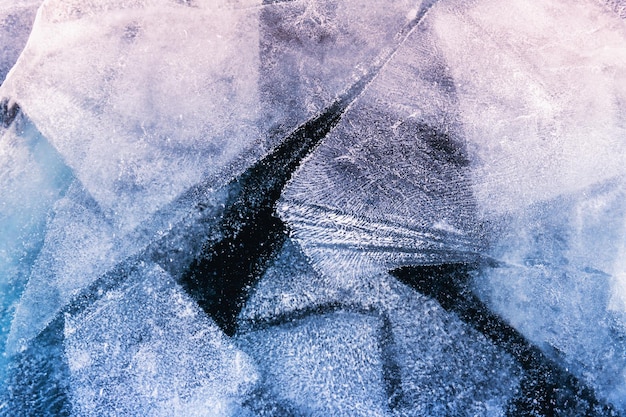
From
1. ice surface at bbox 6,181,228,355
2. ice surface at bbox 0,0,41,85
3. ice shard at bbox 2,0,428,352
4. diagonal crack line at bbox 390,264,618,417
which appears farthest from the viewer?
ice surface at bbox 0,0,41,85

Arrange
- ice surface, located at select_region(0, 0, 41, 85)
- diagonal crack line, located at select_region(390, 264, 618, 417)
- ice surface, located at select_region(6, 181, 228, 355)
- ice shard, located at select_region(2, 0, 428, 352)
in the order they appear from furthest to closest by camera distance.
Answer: ice surface, located at select_region(0, 0, 41, 85), ice shard, located at select_region(2, 0, 428, 352), ice surface, located at select_region(6, 181, 228, 355), diagonal crack line, located at select_region(390, 264, 618, 417)

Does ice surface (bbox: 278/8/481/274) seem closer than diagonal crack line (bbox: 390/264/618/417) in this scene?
No

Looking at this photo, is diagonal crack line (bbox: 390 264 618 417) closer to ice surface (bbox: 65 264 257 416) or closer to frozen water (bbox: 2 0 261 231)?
ice surface (bbox: 65 264 257 416)

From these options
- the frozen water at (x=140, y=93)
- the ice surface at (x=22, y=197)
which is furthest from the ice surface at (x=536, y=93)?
the ice surface at (x=22, y=197)

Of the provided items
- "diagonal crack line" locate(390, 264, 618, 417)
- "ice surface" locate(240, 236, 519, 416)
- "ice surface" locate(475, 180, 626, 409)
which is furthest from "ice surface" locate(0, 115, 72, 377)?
"ice surface" locate(475, 180, 626, 409)

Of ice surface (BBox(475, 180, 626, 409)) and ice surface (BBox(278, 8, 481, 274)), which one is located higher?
ice surface (BBox(278, 8, 481, 274))

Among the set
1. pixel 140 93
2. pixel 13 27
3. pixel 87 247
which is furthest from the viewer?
pixel 13 27

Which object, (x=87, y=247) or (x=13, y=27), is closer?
(x=87, y=247)

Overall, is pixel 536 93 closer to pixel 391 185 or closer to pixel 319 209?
pixel 391 185

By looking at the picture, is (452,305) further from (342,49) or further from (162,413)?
(342,49)

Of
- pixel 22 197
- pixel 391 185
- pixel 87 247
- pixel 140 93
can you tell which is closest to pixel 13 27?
pixel 140 93
